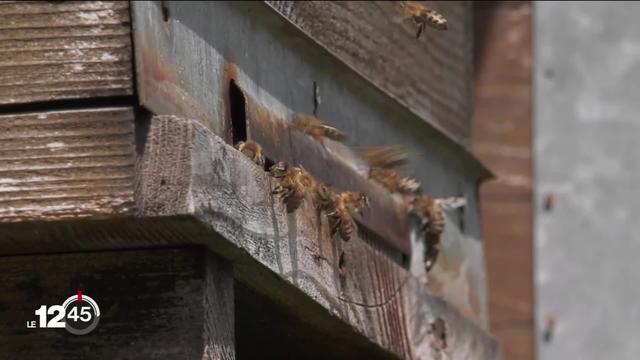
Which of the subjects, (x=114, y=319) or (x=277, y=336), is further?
(x=277, y=336)

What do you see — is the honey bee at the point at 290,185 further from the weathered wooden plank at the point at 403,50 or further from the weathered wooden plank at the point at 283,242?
the weathered wooden plank at the point at 403,50

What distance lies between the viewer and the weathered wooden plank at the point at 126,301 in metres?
2.96

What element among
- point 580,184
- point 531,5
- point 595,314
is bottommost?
point 595,314

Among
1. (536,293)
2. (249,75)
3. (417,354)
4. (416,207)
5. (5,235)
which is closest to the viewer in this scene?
(5,235)

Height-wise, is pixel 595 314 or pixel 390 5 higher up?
pixel 390 5

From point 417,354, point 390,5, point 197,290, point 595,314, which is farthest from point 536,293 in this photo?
point 197,290

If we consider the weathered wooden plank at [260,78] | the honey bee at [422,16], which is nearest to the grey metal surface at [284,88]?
the weathered wooden plank at [260,78]

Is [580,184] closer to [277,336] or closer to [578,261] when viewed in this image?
[578,261]

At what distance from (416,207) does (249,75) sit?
0.91 meters

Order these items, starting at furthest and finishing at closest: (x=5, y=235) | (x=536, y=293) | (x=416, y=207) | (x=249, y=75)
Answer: (x=536, y=293), (x=416, y=207), (x=249, y=75), (x=5, y=235)

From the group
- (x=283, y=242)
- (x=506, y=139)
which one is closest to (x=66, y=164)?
(x=283, y=242)

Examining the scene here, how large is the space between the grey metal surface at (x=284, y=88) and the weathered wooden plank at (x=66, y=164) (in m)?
0.08

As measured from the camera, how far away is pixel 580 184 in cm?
751

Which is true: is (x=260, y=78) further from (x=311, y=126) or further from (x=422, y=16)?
(x=422, y=16)
